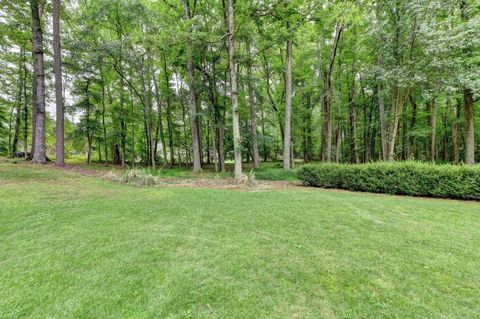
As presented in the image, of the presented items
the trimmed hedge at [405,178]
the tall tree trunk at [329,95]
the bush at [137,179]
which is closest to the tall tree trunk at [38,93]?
the bush at [137,179]

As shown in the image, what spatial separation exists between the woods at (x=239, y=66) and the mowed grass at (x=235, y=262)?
21.5 feet

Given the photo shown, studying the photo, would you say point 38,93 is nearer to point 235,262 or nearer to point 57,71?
point 57,71

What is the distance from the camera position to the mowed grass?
2.07 meters

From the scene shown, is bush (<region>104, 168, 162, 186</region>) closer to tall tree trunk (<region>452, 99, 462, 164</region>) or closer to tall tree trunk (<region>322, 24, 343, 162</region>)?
tall tree trunk (<region>322, 24, 343, 162</region>)

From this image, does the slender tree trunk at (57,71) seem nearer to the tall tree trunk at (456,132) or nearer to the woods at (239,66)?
the woods at (239,66)

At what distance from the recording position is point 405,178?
7211 mm

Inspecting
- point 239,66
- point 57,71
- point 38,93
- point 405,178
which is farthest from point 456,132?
Answer: point 38,93

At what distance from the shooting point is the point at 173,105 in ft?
63.5

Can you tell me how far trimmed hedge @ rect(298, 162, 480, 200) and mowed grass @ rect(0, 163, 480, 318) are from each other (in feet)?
Answer: 5.37

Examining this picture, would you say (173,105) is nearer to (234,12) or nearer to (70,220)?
(234,12)

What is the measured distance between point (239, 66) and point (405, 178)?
12.9 m

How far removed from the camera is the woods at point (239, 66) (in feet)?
32.5

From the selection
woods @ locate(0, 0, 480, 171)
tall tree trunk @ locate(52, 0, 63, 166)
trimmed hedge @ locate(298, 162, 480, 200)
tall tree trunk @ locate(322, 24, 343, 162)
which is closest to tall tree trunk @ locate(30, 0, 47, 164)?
woods @ locate(0, 0, 480, 171)

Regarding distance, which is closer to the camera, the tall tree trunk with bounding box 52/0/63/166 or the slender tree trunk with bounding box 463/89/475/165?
the slender tree trunk with bounding box 463/89/475/165
